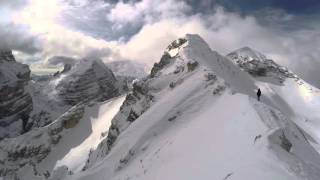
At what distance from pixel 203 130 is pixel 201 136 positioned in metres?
2.46

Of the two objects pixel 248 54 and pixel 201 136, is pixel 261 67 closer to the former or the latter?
pixel 248 54

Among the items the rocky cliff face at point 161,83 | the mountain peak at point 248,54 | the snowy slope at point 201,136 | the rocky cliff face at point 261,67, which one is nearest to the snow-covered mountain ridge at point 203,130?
the snowy slope at point 201,136

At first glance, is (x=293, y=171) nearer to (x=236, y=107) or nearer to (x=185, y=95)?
(x=236, y=107)

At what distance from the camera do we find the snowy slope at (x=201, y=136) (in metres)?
37.8

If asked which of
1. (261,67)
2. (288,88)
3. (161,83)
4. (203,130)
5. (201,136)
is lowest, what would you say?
(288,88)

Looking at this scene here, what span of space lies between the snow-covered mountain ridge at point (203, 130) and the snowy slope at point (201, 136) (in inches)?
3.4

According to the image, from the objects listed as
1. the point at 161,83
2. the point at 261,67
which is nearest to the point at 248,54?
the point at 261,67

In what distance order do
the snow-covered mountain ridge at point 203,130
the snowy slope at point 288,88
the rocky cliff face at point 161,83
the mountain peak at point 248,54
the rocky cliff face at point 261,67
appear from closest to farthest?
the snow-covered mountain ridge at point 203,130, the rocky cliff face at point 161,83, the snowy slope at point 288,88, the rocky cliff face at point 261,67, the mountain peak at point 248,54

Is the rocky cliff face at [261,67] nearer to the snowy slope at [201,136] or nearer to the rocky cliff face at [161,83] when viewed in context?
the rocky cliff face at [161,83]

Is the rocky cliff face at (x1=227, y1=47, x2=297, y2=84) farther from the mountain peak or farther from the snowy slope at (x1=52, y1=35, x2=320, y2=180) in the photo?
the snowy slope at (x1=52, y1=35, x2=320, y2=180)

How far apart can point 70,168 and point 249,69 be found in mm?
74089

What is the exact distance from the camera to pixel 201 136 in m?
55.7

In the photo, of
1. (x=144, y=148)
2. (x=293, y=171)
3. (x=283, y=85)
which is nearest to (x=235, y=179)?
(x=293, y=171)

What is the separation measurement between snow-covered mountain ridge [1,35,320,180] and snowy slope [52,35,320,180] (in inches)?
3.4
